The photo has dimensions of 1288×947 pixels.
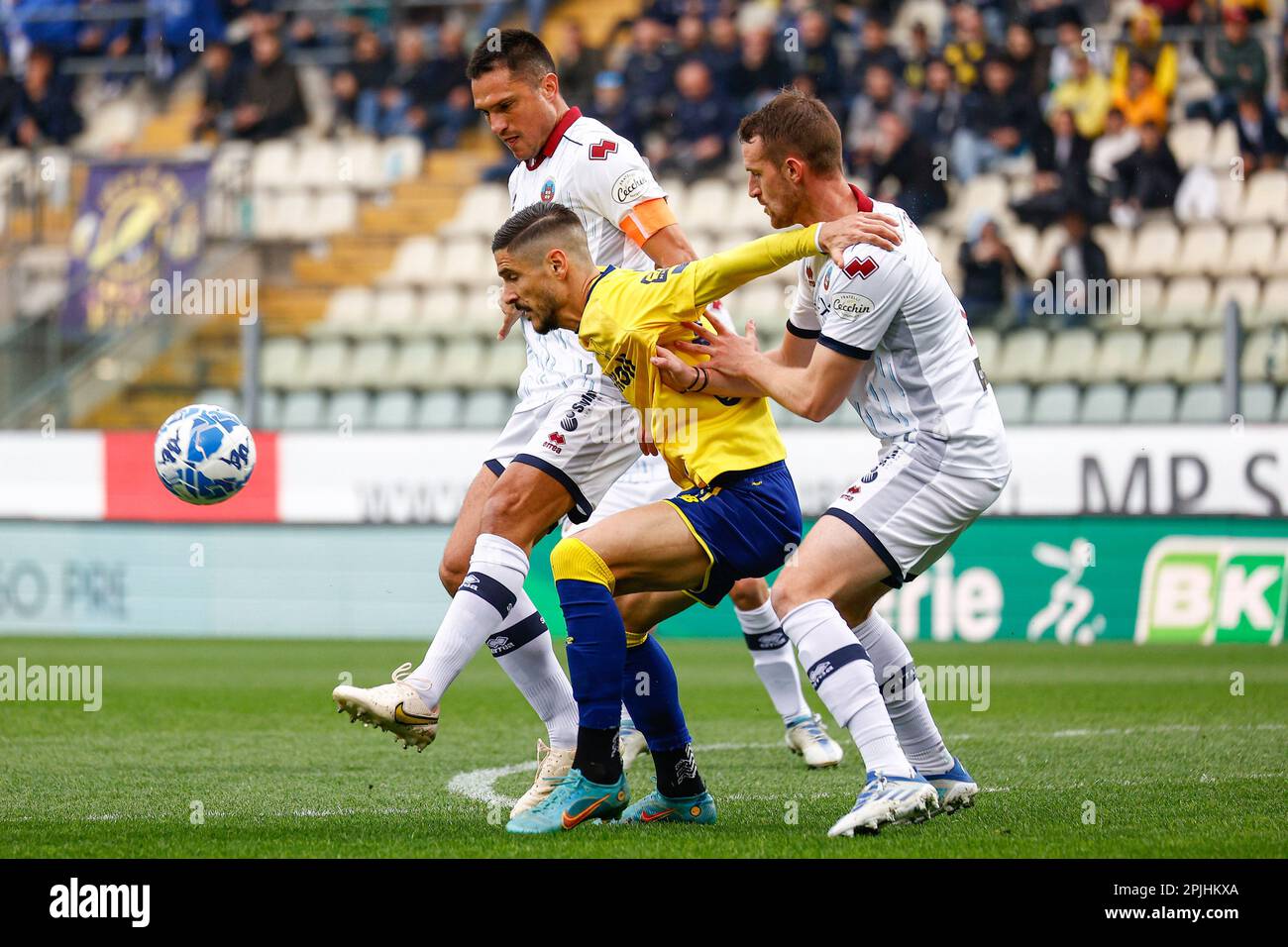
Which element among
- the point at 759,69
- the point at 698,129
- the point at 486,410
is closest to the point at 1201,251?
the point at 759,69

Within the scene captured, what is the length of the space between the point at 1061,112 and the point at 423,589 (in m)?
6.62

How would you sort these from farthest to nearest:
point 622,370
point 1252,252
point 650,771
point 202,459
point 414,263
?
1. point 414,263
2. point 1252,252
3. point 650,771
4. point 202,459
5. point 622,370

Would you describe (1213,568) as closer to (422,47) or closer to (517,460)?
(517,460)

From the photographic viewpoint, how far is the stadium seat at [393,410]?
14320mm

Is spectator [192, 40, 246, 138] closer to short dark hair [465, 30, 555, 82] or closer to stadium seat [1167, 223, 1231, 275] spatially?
stadium seat [1167, 223, 1231, 275]

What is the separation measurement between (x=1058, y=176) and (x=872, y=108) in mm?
1919

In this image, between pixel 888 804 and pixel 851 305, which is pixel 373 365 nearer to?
pixel 851 305

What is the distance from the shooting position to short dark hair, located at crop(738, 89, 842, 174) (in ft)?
17.4

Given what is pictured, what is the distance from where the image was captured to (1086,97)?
50.1 ft

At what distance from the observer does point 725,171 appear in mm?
16297

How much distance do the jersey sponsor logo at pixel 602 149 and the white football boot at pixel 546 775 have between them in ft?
6.76

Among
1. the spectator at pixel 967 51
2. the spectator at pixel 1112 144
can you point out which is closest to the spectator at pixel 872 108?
the spectator at pixel 967 51

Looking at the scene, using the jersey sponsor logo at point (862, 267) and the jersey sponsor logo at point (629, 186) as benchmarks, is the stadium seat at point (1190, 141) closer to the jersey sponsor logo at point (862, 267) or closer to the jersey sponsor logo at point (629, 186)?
the jersey sponsor logo at point (629, 186)

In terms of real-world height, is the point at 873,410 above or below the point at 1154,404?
below
